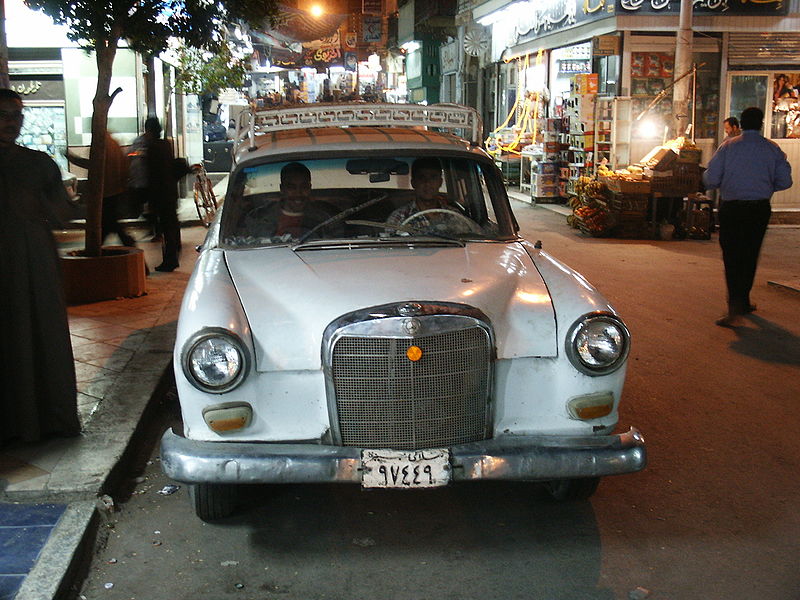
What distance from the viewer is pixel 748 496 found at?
4.66 m

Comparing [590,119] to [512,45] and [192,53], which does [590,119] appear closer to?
[512,45]

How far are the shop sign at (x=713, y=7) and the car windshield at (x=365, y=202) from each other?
442 inches

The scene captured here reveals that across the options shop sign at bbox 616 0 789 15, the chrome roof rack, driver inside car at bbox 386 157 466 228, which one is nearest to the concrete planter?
the chrome roof rack

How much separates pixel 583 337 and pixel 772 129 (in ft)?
45.9

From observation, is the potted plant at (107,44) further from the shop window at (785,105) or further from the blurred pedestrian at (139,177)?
the shop window at (785,105)

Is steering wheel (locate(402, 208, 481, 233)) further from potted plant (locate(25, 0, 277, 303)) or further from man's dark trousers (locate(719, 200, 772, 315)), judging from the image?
potted plant (locate(25, 0, 277, 303))

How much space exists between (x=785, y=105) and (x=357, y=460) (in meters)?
14.9

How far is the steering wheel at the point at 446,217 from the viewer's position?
513 centimetres

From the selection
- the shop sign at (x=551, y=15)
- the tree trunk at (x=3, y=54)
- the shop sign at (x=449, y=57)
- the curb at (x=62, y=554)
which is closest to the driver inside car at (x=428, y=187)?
the curb at (x=62, y=554)

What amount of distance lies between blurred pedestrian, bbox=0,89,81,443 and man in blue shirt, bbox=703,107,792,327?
5.87m

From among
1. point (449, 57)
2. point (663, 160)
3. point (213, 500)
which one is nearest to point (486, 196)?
point (213, 500)

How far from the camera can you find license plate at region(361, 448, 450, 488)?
3.74m

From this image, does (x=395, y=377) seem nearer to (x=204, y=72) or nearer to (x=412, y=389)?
(x=412, y=389)

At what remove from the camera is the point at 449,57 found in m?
32.0
